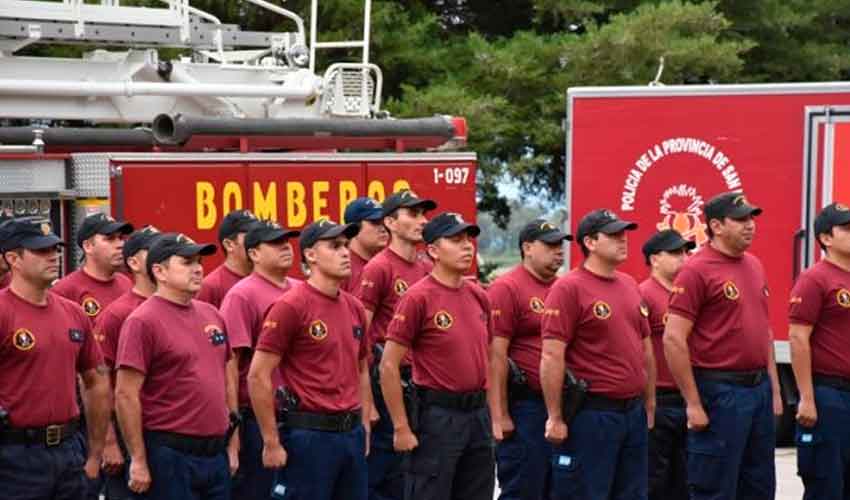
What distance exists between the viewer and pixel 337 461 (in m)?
8.77

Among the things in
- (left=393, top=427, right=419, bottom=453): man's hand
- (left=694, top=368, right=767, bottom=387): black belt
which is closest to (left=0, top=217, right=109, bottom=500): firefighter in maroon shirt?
(left=393, top=427, right=419, bottom=453): man's hand

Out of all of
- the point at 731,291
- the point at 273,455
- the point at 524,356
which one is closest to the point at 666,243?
the point at 731,291

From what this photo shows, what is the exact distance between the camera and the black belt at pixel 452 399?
9398mm

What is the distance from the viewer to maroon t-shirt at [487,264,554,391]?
1000 cm

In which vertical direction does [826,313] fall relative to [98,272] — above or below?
below

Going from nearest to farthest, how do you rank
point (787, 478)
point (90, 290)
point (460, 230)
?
point (460, 230) < point (90, 290) < point (787, 478)

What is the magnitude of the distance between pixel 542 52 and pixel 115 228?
10161mm

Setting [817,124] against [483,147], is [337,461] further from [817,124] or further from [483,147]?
[483,147]

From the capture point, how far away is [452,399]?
9.40 meters

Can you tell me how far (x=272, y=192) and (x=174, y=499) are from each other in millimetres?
3781

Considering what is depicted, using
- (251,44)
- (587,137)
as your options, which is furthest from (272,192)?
(587,137)

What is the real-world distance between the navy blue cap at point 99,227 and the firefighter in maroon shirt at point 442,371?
1454 mm

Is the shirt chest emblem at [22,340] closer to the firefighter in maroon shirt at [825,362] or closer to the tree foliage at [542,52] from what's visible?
the firefighter in maroon shirt at [825,362]

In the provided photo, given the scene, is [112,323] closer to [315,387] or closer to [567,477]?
[315,387]
